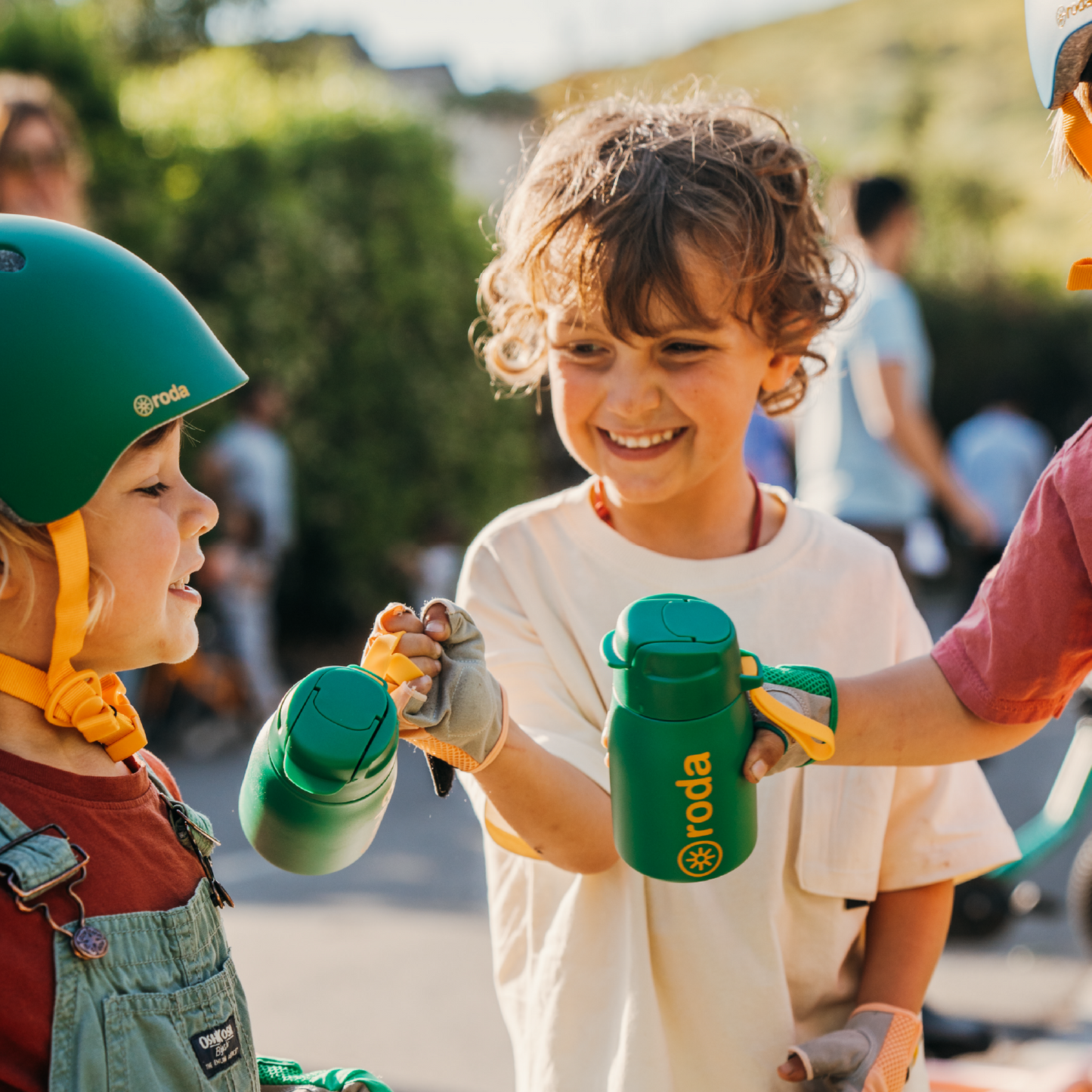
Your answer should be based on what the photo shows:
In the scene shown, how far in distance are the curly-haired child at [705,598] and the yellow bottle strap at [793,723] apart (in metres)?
0.31

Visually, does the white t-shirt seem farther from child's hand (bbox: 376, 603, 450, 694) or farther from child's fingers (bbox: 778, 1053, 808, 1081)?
child's hand (bbox: 376, 603, 450, 694)

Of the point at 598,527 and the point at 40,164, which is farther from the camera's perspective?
the point at 40,164

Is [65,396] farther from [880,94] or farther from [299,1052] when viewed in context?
[880,94]

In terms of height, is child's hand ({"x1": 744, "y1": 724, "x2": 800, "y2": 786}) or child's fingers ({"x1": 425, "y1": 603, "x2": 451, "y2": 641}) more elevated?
child's fingers ({"x1": 425, "y1": 603, "x2": 451, "y2": 641})

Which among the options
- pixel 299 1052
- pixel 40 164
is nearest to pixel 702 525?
pixel 299 1052

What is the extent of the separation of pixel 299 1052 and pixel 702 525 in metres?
2.44

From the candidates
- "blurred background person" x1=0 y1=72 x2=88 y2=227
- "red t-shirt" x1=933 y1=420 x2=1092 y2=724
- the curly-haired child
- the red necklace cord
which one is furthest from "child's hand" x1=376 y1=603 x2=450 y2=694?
"blurred background person" x1=0 y1=72 x2=88 y2=227

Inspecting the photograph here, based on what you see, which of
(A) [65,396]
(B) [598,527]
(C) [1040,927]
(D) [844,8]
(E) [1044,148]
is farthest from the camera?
(D) [844,8]

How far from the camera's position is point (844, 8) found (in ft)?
305

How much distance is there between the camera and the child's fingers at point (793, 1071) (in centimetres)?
162

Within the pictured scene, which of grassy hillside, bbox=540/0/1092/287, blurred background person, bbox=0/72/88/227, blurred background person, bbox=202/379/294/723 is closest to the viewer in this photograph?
blurred background person, bbox=0/72/88/227

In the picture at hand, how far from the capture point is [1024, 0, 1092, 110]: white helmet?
145cm

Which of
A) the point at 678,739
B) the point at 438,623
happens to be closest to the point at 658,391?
the point at 438,623

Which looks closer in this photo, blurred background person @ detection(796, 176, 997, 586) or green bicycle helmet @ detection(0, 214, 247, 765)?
green bicycle helmet @ detection(0, 214, 247, 765)
